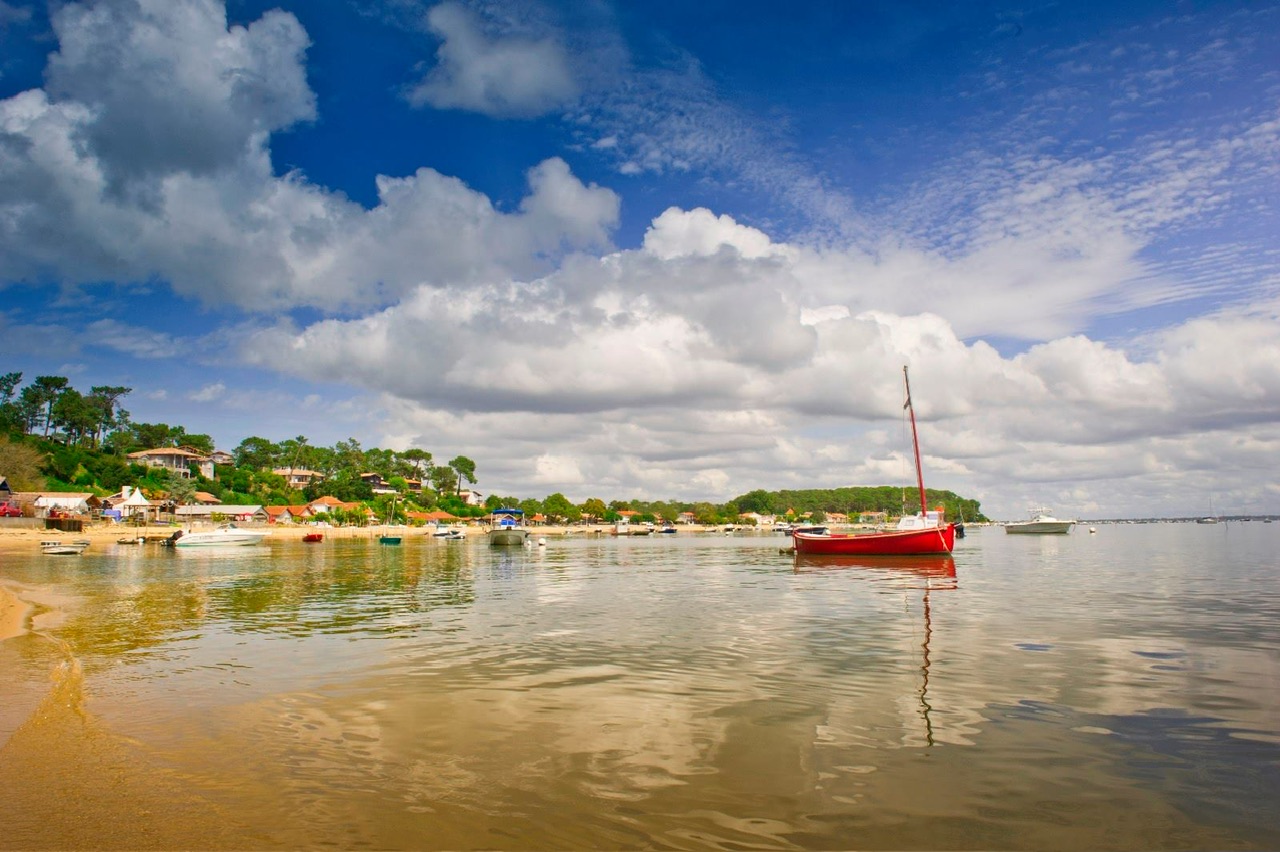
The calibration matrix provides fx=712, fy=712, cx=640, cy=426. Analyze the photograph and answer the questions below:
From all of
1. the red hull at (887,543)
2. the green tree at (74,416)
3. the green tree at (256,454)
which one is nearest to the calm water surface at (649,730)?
the red hull at (887,543)

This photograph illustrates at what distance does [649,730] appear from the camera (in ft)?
37.3

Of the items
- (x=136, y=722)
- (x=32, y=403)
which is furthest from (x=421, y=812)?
(x=32, y=403)

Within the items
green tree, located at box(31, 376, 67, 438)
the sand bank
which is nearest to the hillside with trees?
green tree, located at box(31, 376, 67, 438)

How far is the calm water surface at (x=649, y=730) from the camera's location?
774 centimetres

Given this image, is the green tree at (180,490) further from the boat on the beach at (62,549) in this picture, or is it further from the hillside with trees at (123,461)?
the boat on the beach at (62,549)

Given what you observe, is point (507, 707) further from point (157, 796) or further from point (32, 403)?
point (32, 403)

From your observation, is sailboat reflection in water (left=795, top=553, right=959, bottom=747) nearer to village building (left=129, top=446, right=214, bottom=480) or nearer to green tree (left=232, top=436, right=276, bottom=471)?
village building (left=129, top=446, right=214, bottom=480)

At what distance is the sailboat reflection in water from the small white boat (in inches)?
2716

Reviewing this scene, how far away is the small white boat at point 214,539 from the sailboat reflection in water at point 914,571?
69.0 meters

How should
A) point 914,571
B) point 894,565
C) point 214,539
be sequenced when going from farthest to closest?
point 214,539
point 894,565
point 914,571

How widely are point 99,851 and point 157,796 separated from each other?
1650 mm

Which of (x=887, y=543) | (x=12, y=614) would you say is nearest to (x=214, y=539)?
(x=12, y=614)

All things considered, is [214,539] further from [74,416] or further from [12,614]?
[74,416]

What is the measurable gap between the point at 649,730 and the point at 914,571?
3947 cm
